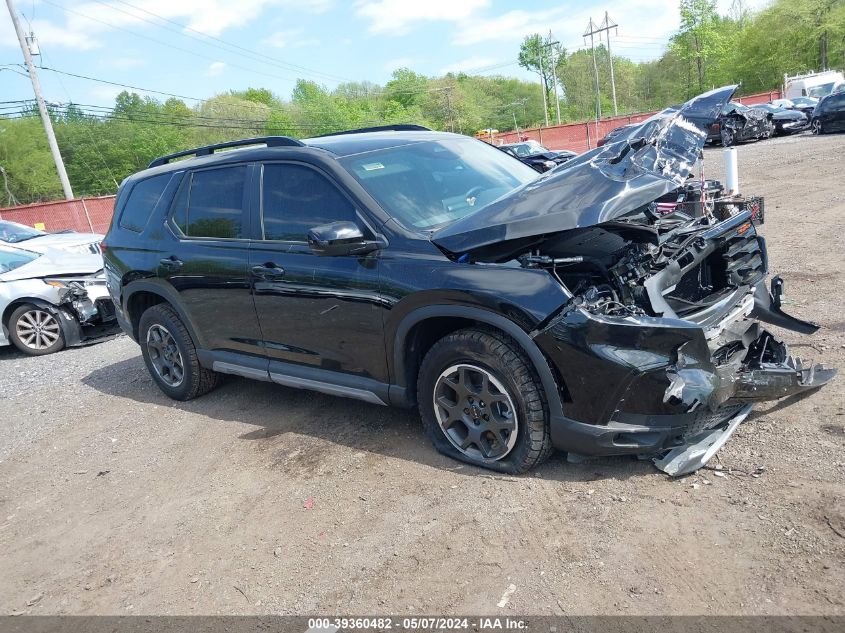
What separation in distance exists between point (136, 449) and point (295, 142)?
261 cm

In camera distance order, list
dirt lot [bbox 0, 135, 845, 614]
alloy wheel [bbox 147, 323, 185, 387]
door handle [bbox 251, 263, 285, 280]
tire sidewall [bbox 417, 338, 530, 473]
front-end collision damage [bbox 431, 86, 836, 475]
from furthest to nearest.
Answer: alloy wheel [bbox 147, 323, 185, 387], door handle [bbox 251, 263, 285, 280], tire sidewall [bbox 417, 338, 530, 473], front-end collision damage [bbox 431, 86, 836, 475], dirt lot [bbox 0, 135, 845, 614]

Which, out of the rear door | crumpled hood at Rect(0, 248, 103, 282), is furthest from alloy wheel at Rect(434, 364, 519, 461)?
crumpled hood at Rect(0, 248, 103, 282)

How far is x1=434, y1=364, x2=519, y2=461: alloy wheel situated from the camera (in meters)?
3.65

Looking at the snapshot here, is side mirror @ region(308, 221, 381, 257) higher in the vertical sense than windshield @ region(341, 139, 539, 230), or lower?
lower

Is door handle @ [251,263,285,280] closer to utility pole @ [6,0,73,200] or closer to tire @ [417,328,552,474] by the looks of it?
tire @ [417,328,552,474]

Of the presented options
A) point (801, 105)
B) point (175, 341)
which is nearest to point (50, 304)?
point (175, 341)

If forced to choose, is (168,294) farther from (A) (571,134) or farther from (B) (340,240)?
→ (A) (571,134)

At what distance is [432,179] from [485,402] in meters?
1.60

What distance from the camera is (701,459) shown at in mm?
3438

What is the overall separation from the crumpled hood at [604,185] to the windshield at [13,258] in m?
7.49

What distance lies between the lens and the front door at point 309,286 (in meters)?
4.13

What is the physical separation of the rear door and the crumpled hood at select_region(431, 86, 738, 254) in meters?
1.72

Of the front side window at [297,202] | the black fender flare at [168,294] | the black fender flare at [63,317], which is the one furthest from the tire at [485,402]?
the black fender flare at [63,317]

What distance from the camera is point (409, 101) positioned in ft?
292
